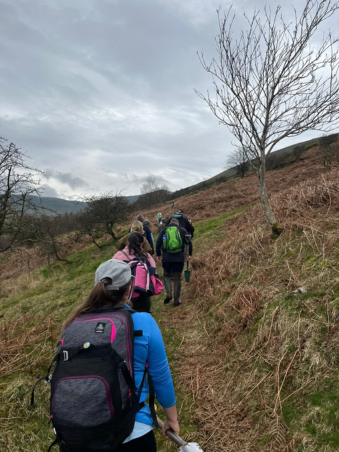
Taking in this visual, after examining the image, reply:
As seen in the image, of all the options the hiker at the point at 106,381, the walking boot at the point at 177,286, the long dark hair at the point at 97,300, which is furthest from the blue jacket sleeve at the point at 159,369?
the walking boot at the point at 177,286

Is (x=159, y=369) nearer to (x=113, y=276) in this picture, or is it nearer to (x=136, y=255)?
(x=113, y=276)

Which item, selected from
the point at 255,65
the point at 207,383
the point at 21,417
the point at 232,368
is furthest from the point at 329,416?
the point at 255,65

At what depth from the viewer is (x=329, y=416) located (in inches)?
87.2

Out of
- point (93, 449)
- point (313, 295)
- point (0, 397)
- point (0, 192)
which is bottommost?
point (0, 397)

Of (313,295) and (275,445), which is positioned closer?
(275,445)

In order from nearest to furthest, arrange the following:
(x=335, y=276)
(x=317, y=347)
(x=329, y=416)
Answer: (x=329, y=416) → (x=317, y=347) → (x=335, y=276)

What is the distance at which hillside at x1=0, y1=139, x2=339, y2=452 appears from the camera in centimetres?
248

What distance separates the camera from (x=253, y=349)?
337 centimetres

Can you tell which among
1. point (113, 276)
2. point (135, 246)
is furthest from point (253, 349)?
point (113, 276)

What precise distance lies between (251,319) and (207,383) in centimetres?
119

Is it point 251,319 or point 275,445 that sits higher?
point 251,319

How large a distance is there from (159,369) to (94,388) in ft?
1.64

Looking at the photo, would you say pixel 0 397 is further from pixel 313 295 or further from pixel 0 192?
pixel 0 192

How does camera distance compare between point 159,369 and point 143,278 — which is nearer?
point 159,369
